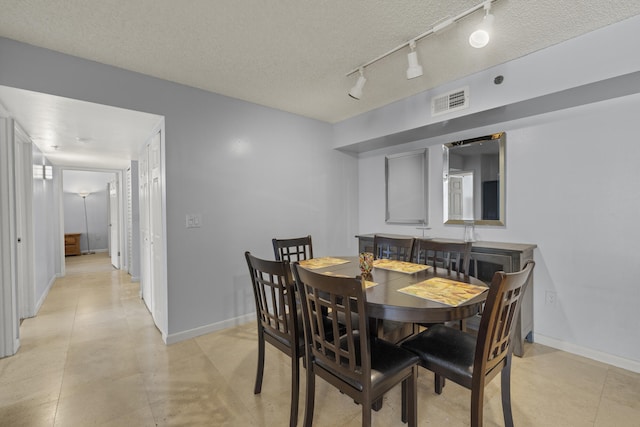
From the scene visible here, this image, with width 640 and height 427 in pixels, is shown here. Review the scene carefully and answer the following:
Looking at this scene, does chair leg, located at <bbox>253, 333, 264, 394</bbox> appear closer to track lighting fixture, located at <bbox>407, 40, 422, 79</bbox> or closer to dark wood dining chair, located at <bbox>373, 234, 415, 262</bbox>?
dark wood dining chair, located at <bbox>373, 234, 415, 262</bbox>

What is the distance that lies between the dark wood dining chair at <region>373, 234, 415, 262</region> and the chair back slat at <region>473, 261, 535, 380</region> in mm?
1086

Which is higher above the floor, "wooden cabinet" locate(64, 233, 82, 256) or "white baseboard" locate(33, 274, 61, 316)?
"wooden cabinet" locate(64, 233, 82, 256)

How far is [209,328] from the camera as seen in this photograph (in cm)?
281

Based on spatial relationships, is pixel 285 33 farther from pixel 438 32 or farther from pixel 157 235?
pixel 157 235

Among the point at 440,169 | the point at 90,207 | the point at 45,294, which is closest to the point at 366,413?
the point at 440,169

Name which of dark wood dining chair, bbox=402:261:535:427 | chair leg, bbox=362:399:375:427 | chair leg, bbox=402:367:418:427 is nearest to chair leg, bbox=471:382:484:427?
dark wood dining chair, bbox=402:261:535:427

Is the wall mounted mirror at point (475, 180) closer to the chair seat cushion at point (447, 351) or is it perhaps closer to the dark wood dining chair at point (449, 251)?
the dark wood dining chair at point (449, 251)

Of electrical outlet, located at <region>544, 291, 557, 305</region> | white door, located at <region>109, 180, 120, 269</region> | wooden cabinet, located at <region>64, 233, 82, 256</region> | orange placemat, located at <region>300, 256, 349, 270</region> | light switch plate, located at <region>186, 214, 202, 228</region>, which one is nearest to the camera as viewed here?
orange placemat, located at <region>300, 256, 349, 270</region>

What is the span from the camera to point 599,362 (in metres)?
2.21

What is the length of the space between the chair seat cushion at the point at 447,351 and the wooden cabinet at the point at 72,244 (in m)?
9.13

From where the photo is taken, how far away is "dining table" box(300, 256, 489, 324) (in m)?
1.32

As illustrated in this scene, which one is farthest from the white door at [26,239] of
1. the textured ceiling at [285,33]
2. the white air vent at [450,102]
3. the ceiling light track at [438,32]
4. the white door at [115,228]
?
the white air vent at [450,102]

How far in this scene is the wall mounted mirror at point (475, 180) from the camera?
2750mm

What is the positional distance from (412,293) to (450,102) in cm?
197
